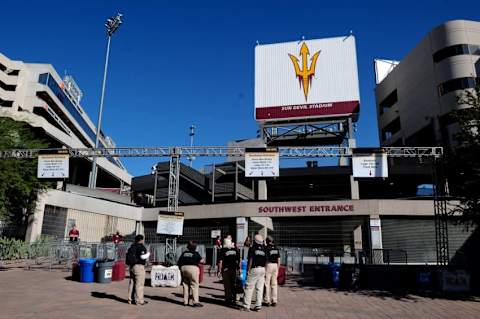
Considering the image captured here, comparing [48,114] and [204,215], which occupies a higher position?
[48,114]

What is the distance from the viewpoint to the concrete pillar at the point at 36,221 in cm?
2777

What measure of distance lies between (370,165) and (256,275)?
454 inches

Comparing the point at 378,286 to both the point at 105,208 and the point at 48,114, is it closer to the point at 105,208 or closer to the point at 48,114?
the point at 105,208

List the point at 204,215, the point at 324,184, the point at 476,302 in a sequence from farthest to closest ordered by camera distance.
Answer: the point at 324,184 < the point at 204,215 < the point at 476,302

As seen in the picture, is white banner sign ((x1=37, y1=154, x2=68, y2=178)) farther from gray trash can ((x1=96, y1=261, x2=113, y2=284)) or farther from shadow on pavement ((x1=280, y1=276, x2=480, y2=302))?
shadow on pavement ((x1=280, y1=276, x2=480, y2=302))

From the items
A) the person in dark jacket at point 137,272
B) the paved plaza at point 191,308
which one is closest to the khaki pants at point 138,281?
the person in dark jacket at point 137,272

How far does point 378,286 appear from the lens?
14008 mm

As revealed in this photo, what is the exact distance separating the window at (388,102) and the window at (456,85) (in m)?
11.4

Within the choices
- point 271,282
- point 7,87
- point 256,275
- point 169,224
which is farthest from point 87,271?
point 7,87

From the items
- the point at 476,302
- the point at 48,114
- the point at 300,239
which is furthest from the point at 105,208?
the point at 48,114

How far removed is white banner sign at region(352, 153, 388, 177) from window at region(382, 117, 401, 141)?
34332 mm

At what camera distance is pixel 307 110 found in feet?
122

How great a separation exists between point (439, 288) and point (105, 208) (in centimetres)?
2794

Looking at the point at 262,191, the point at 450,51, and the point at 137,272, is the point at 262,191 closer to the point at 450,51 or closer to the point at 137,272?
the point at 450,51
